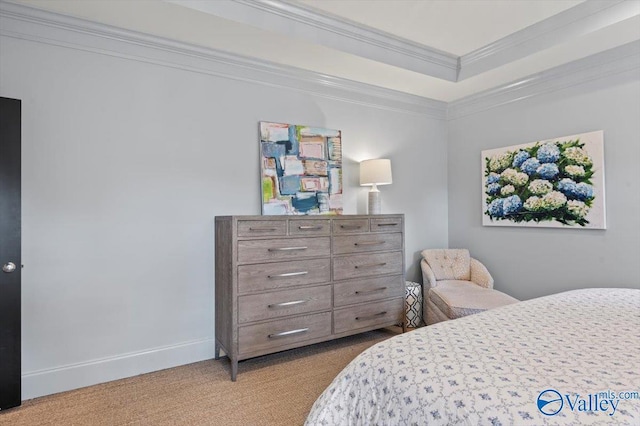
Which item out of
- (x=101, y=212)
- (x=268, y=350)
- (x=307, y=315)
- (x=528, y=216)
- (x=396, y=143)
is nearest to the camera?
(x=101, y=212)

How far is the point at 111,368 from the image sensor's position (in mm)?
2545

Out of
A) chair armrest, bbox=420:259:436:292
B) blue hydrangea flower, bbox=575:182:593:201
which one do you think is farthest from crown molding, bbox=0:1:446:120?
blue hydrangea flower, bbox=575:182:593:201

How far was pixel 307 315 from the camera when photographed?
2.88m

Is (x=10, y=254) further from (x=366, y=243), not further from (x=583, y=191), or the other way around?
(x=583, y=191)

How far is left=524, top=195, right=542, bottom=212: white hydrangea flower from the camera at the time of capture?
3453 millimetres

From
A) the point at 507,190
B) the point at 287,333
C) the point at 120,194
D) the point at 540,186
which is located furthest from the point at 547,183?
the point at 120,194

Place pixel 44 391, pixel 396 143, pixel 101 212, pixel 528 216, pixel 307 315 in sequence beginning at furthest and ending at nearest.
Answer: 1. pixel 396 143
2. pixel 528 216
3. pixel 307 315
4. pixel 101 212
5. pixel 44 391

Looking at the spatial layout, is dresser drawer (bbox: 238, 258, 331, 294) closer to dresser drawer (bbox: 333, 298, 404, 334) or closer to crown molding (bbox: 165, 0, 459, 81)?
dresser drawer (bbox: 333, 298, 404, 334)

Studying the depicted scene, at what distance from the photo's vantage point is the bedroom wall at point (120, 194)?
7.72 ft

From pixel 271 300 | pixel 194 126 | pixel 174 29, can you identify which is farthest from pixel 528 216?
pixel 174 29

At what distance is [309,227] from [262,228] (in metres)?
0.42

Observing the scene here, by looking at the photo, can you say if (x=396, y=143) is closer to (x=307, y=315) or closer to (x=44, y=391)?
(x=307, y=315)

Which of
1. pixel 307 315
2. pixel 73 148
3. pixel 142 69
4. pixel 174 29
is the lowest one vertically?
pixel 307 315

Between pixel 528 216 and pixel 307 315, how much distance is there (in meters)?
2.45
